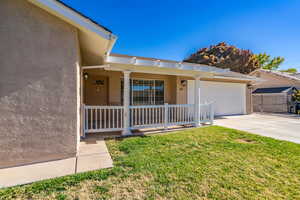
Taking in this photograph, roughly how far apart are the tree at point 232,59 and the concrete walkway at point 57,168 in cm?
2512

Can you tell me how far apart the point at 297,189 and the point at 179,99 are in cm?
651

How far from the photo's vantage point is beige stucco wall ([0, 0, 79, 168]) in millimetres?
2867

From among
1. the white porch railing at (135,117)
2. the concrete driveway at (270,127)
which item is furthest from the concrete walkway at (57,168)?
the concrete driveway at (270,127)

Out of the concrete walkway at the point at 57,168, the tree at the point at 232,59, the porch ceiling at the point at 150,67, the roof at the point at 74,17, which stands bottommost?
the concrete walkway at the point at 57,168

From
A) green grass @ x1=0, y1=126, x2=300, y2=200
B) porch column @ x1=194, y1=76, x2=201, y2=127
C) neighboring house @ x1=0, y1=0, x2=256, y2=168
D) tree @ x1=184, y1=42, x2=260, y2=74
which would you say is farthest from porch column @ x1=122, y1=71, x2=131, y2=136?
tree @ x1=184, y1=42, x2=260, y2=74

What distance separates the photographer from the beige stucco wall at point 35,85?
287 cm

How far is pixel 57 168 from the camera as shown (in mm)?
2961

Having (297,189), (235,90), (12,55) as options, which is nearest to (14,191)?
(12,55)

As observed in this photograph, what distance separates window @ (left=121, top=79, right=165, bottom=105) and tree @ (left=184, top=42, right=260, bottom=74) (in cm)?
1930

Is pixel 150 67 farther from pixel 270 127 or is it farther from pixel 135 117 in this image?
pixel 270 127

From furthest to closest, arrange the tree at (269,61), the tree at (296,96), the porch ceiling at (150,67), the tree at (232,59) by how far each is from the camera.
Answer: the tree at (269,61), the tree at (232,59), the tree at (296,96), the porch ceiling at (150,67)

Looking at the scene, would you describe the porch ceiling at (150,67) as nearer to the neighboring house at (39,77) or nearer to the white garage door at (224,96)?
the neighboring house at (39,77)

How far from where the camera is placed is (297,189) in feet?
7.99

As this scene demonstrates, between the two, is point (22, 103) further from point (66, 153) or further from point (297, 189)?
point (297, 189)
